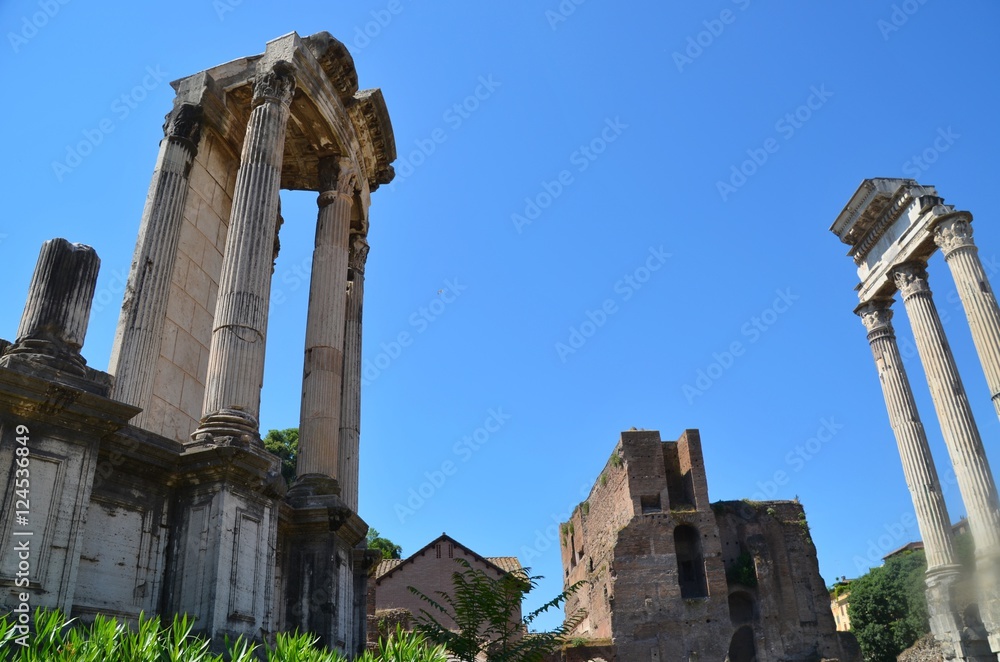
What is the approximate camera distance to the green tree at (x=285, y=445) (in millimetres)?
37906

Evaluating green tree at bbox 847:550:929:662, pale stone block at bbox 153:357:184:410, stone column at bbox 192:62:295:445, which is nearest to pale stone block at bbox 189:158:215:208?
stone column at bbox 192:62:295:445

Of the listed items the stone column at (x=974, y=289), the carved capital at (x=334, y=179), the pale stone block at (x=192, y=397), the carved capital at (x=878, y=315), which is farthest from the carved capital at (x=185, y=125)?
the carved capital at (x=878, y=315)

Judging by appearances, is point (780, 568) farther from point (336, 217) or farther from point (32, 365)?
point (32, 365)

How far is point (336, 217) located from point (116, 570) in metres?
6.71

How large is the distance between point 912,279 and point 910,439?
5199 millimetres

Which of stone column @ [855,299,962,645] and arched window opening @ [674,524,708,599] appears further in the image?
arched window opening @ [674,524,708,599]

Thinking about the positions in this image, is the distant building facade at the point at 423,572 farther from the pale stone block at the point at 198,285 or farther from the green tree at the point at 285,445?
the pale stone block at the point at 198,285

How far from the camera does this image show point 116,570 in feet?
22.9

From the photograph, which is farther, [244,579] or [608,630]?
[608,630]

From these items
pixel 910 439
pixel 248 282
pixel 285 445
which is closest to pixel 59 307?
pixel 248 282

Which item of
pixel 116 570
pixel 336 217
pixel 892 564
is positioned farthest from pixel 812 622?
pixel 116 570

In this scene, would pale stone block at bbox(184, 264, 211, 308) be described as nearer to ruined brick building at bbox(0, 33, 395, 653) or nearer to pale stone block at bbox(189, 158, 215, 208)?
ruined brick building at bbox(0, 33, 395, 653)

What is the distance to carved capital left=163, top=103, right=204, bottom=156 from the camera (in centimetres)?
1094

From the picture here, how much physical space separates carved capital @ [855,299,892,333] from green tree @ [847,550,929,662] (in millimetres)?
25142
